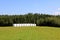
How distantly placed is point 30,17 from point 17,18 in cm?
969

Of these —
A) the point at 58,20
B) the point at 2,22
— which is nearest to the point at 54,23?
the point at 58,20

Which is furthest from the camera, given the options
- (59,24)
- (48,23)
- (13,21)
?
(13,21)

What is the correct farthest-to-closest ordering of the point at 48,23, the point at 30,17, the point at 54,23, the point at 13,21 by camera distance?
1. the point at 30,17
2. the point at 13,21
3. the point at 48,23
4. the point at 54,23

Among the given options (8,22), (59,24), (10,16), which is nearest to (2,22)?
(8,22)

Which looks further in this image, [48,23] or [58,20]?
[48,23]

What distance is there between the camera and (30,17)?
102 m

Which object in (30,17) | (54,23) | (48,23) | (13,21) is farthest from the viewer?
(30,17)

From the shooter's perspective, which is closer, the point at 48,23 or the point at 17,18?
the point at 48,23

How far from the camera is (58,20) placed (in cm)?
7725

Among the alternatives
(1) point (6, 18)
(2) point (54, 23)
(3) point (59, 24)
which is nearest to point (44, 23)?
(2) point (54, 23)

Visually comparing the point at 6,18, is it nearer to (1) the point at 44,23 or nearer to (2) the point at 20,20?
(2) the point at 20,20

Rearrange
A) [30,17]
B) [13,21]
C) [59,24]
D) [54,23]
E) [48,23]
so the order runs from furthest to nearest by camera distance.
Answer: [30,17] < [13,21] < [48,23] < [54,23] < [59,24]

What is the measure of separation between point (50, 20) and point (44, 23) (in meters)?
4.65

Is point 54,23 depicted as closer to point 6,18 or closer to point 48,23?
point 48,23
